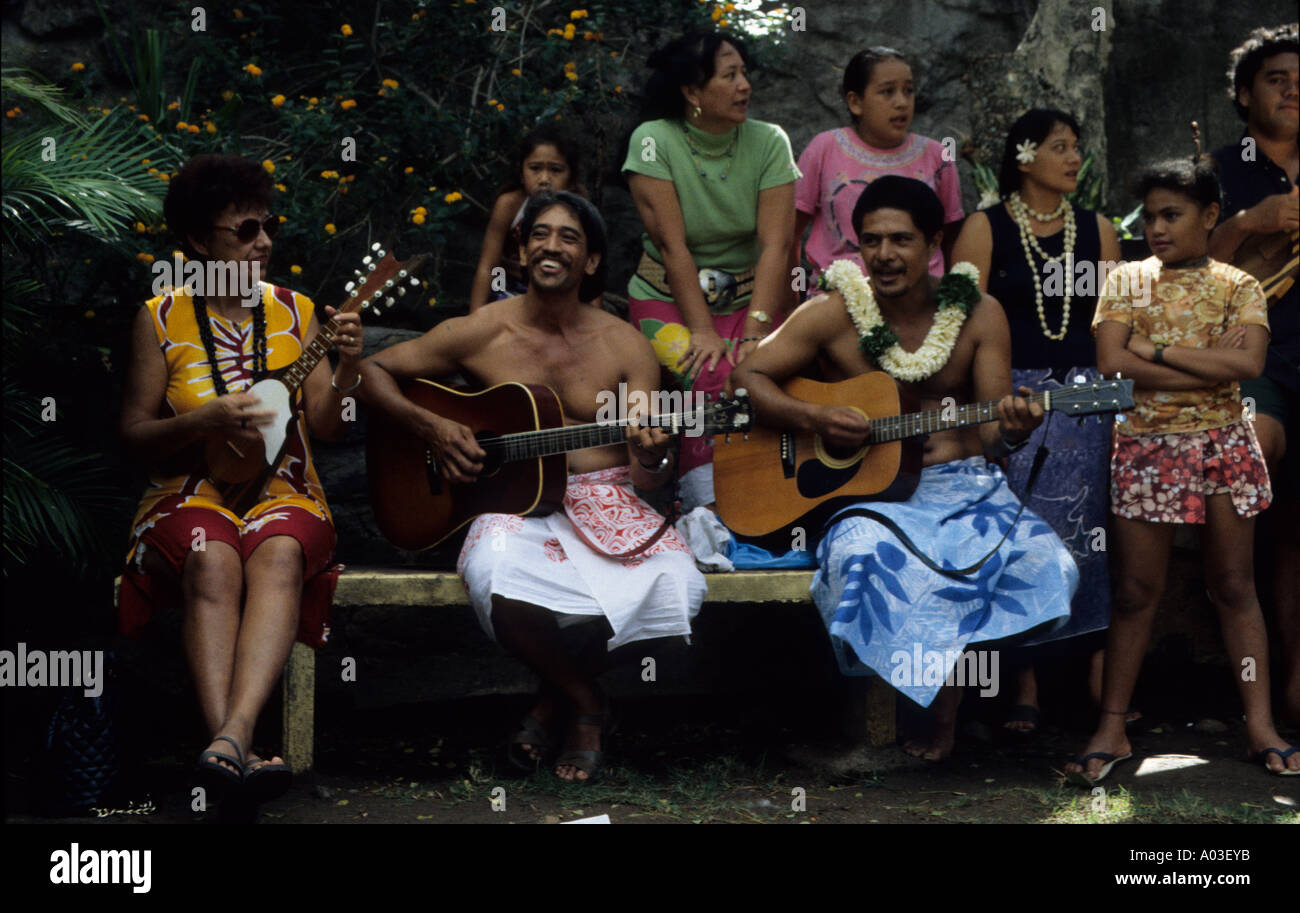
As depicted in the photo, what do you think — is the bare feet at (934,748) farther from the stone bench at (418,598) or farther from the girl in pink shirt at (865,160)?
the girl in pink shirt at (865,160)

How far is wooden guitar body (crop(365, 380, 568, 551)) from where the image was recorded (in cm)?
438

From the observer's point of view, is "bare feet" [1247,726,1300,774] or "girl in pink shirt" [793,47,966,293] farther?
"girl in pink shirt" [793,47,966,293]

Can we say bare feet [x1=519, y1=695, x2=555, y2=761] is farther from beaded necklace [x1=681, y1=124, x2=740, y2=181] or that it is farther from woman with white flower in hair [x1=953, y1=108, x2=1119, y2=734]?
beaded necklace [x1=681, y1=124, x2=740, y2=181]

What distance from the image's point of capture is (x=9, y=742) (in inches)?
178

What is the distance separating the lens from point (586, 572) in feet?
13.8

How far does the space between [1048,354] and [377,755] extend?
257 centimetres

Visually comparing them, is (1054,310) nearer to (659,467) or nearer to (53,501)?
(659,467)

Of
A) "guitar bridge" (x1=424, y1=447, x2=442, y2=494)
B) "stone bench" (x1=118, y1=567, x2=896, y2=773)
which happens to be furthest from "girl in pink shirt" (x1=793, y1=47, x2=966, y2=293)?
"guitar bridge" (x1=424, y1=447, x2=442, y2=494)

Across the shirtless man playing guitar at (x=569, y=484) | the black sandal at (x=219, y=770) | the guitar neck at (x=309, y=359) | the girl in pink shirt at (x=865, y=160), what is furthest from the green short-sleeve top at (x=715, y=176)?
the black sandal at (x=219, y=770)

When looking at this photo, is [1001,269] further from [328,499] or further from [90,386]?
[90,386]

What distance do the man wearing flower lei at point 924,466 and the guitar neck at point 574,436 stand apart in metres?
0.34

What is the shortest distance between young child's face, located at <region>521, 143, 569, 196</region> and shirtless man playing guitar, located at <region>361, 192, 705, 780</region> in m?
0.47

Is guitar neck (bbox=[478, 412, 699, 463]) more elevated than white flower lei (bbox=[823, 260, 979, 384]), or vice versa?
white flower lei (bbox=[823, 260, 979, 384])

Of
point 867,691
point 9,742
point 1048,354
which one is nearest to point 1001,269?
point 1048,354
